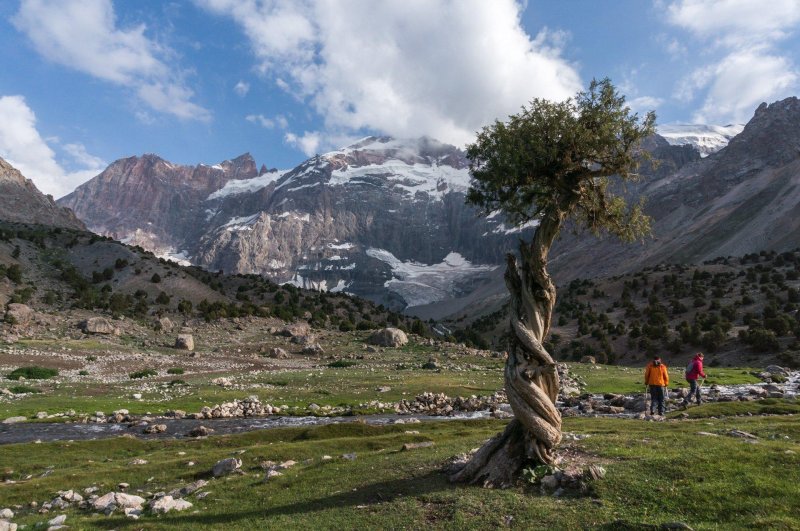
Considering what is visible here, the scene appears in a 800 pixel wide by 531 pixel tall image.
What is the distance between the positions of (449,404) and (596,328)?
6746cm

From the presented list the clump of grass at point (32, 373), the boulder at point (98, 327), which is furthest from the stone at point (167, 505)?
the boulder at point (98, 327)

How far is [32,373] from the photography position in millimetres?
47469

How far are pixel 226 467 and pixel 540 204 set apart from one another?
1606 cm

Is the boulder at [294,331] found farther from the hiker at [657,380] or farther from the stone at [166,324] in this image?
the hiker at [657,380]

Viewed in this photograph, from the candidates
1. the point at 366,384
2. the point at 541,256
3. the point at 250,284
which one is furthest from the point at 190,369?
the point at 250,284

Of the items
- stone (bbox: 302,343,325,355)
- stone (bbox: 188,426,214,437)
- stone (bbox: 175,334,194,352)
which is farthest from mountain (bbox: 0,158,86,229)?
stone (bbox: 188,426,214,437)

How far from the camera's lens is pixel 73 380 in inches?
1868

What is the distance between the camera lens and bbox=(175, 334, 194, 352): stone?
72.1 meters

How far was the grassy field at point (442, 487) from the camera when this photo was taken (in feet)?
38.6

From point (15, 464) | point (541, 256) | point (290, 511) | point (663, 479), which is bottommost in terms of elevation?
point (15, 464)

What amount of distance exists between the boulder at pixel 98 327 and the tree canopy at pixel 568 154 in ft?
228

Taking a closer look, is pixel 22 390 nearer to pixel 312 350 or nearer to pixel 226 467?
pixel 226 467

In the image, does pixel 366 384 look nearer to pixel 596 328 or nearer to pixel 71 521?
pixel 71 521

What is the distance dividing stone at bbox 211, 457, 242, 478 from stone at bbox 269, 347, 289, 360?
5346 centimetres
